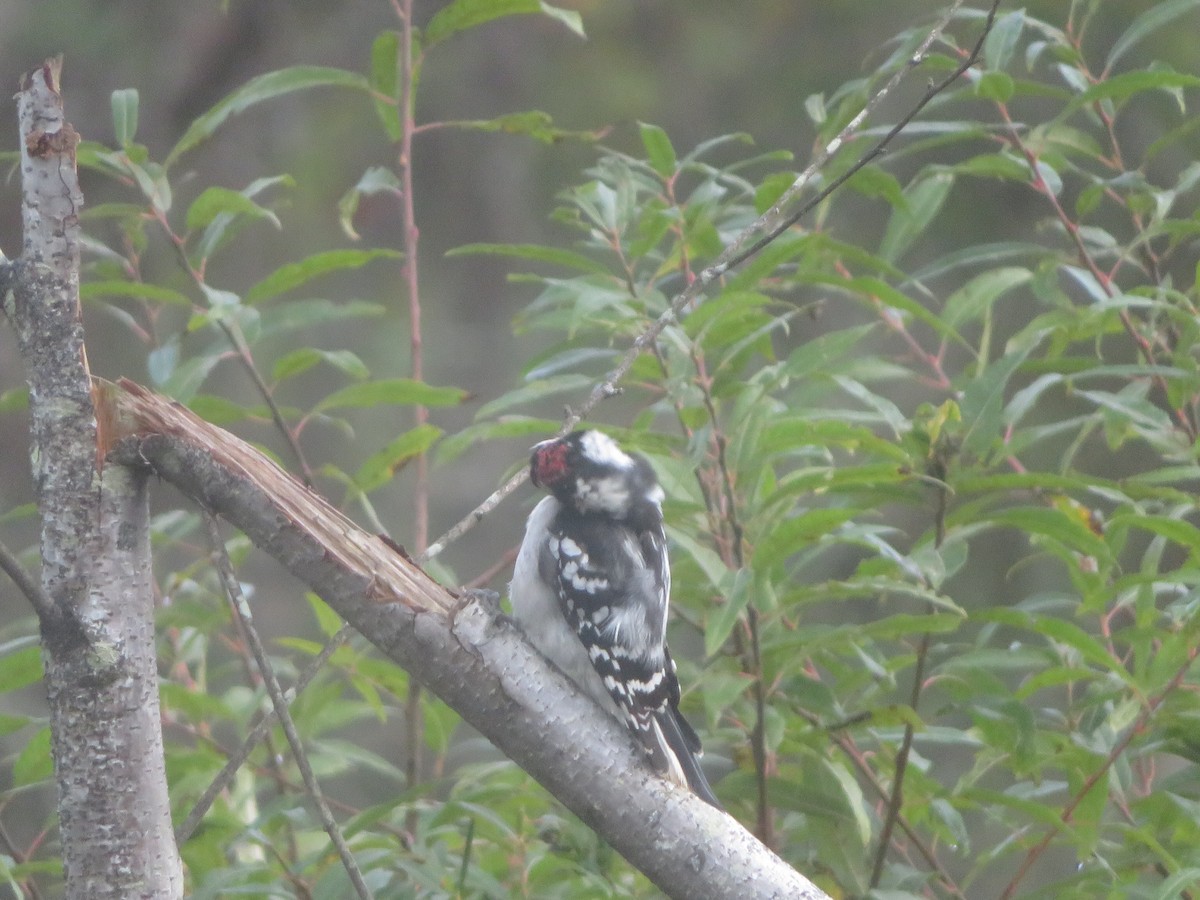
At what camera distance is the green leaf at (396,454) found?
7.50 ft

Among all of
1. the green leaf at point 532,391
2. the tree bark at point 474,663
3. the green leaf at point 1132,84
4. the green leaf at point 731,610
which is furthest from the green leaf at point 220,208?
the green leaf at point 1132,84

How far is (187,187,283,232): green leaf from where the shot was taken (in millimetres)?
2166

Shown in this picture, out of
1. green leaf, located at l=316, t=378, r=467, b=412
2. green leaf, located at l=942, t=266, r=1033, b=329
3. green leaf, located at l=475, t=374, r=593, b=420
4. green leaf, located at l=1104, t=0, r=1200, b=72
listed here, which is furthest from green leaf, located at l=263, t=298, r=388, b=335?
green leaf, located at l=1104, t=0, r=1200, b=72

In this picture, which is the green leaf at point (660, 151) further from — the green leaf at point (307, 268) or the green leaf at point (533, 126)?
the green leaf at point (307, 268)

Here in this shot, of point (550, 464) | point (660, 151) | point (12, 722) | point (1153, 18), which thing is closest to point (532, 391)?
point (550, 464)

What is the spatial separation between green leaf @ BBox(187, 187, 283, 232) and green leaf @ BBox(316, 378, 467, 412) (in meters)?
0.31

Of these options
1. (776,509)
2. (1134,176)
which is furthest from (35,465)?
(1134,176)

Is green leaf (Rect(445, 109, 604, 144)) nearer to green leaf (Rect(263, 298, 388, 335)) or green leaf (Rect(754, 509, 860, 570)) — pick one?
green leaf (Rect(263, 298, 388, 335))

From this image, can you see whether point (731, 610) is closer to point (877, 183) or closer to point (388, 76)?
point (877, 183)

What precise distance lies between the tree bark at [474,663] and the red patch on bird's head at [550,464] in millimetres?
864

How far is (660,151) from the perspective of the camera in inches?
91.3

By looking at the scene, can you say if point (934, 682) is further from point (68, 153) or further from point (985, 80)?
point (68, 153)

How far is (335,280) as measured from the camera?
6.88m

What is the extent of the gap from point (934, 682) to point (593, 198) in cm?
103
